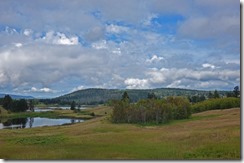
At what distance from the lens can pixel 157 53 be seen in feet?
33.5

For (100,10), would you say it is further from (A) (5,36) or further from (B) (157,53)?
(A) (5,36)

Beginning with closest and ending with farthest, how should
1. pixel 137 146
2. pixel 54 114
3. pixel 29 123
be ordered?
pixel 137 146
pixel 29 123
pixel 54 114

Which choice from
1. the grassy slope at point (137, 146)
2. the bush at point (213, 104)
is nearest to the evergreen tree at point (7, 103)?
the bush at point (213, 104)

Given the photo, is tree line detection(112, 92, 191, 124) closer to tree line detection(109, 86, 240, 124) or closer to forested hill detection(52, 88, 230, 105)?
tree line detection(109, 86, 240, 124)

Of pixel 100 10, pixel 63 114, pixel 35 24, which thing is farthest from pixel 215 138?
pixel 63 114

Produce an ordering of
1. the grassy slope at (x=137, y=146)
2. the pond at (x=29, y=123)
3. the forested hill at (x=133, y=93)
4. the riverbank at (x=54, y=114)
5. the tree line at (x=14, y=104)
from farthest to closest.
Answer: the tree line at (x=14, y=104)
the riverbank at (x=54, y=114)
the pond at (x=29, y=123)
the forested hill at (x=133, y=93)
the grassy slope at (x=137, y=146)

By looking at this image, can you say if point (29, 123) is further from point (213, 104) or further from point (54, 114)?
point (213, 104)

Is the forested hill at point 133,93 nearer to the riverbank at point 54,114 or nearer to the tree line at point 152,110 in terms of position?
the tree line at point 152,110

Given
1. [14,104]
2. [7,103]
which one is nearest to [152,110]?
[14,104]

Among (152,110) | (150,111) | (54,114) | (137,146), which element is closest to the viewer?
(137,146)

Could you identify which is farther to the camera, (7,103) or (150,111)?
(7,103)

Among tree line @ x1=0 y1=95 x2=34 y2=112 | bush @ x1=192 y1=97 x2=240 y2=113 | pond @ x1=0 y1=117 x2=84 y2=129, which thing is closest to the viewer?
bush @ x1=192 y1=97 x2=240 y2=113

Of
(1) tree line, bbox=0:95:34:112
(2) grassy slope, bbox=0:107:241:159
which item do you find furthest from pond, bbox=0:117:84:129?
(2) grassy slope, bbox=0:107:241:159

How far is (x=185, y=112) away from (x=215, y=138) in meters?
27.1
